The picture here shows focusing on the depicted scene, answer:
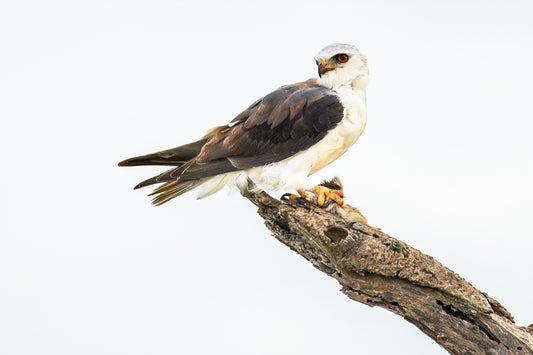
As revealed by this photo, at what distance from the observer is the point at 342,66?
520 centimetres

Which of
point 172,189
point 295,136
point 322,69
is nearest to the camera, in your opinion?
point 295,136

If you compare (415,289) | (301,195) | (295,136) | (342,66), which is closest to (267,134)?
(295,136)

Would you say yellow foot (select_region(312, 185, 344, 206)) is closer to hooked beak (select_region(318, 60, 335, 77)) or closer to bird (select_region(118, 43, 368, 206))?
bird (select_region(118, 43, 368, 206))

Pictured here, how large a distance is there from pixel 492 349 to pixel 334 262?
1.13 m

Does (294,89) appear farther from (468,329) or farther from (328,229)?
(468,329)

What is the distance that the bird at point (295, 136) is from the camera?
514cm

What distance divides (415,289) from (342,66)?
5.34ft

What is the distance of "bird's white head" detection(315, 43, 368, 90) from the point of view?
519cm

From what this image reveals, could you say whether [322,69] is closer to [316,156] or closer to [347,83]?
[347,83]

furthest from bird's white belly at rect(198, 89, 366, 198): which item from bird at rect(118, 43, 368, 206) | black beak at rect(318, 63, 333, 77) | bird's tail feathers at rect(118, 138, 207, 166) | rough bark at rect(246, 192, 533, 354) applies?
bird's tail feathers at rect(118, 138, 207, 166)

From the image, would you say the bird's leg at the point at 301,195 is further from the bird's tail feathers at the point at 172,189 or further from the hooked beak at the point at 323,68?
the hooked beak at the point at 323,68

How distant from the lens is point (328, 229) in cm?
481

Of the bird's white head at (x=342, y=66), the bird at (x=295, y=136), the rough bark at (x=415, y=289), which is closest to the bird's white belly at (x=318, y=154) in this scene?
the bird at (x=295, y=136)

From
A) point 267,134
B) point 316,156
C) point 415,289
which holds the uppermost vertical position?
point 267,134
